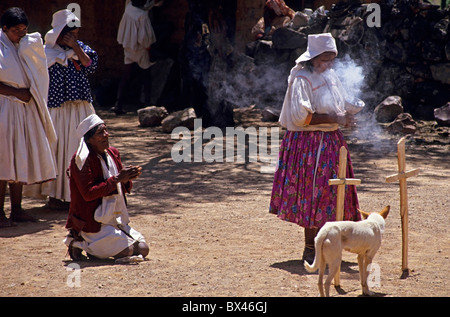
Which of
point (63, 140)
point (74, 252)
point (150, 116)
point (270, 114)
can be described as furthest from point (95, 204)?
point (270, 114)

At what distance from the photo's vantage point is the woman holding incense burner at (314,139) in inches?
193

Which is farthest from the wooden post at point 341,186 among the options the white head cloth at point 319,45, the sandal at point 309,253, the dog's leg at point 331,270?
the white head cloth at point 319,45

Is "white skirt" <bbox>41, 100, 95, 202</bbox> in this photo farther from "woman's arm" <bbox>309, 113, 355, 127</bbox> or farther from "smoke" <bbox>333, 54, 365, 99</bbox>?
"smoke" <bbox>333, 54, 365, 99</bbox>

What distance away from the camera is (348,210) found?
5.00 metres

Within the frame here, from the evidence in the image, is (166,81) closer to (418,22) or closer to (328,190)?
(418,22)

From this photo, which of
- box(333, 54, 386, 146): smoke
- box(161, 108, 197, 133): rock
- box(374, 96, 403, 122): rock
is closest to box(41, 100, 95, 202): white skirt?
box(161, 108, 197, 133): rock

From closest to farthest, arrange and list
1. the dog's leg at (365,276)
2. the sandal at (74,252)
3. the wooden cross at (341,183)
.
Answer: the dog's leg at (365,276)
the wooden cross at (341,183)
the sandal at (74,252)

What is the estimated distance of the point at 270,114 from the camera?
11852mm

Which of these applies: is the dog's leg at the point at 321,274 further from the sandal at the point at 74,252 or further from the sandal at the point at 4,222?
the sandal at the point at 4,222

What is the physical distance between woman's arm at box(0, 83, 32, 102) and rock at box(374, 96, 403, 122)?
22.8 ft

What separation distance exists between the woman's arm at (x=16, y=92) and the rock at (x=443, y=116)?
7384mm

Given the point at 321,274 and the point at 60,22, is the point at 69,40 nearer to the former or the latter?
the point at 60,22

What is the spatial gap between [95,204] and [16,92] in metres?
1.72

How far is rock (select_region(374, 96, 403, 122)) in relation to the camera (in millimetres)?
11258
